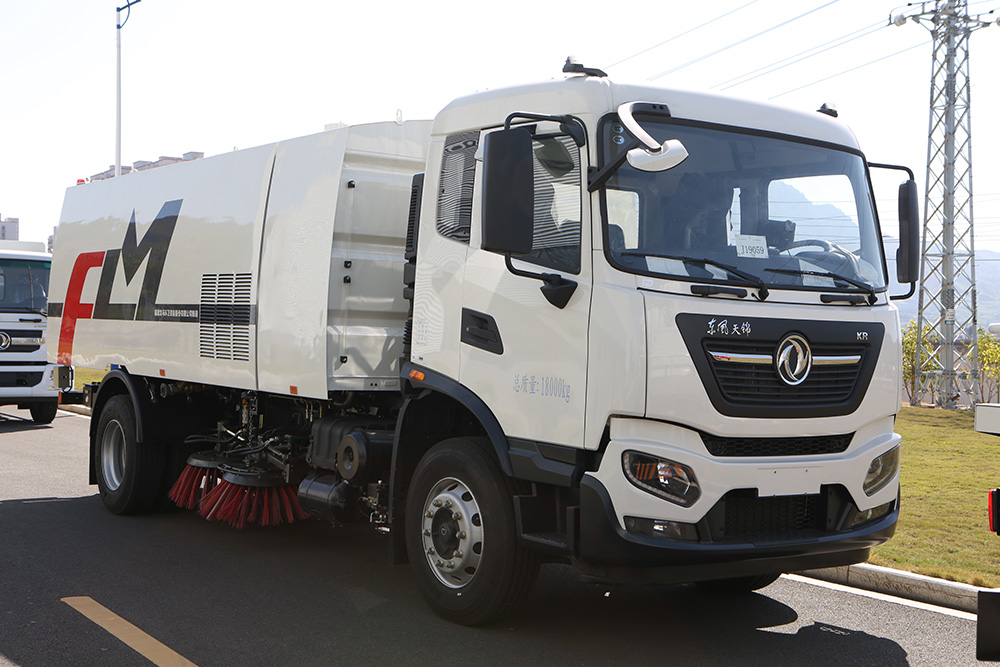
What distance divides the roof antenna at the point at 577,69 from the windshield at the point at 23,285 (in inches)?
487

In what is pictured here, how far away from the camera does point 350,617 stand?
5715 millimetres

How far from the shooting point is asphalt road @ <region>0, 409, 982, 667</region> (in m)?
5.10

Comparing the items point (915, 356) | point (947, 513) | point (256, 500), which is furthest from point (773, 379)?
point (915, 356)

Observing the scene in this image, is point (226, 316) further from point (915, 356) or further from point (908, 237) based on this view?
point (915, 356)

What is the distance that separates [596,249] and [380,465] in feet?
7.29

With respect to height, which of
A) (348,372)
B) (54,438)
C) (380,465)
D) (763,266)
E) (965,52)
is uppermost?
(965,52)

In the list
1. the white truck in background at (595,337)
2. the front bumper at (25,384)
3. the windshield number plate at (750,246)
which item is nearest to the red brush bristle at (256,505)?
the white truck in background at (595,337)

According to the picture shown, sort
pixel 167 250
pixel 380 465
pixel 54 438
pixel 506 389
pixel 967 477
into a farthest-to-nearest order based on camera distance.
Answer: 1. pixel 54 438
2. pixel 967 477
3. pixel 167 250
4. pixel 380 465
5. pixel 506 389

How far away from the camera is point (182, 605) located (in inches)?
232

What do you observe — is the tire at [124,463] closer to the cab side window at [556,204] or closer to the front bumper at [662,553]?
the cab side window at [556,204]

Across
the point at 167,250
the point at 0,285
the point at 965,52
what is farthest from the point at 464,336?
the point at 965,52

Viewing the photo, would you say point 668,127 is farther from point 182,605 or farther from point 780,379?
point 182,605

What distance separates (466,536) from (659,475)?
48.8 inches

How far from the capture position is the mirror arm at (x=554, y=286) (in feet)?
16.3
